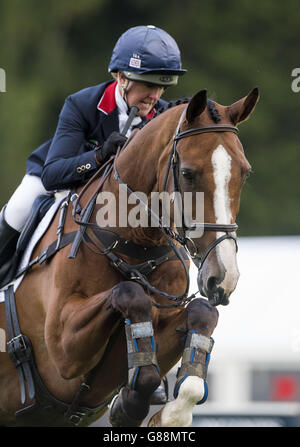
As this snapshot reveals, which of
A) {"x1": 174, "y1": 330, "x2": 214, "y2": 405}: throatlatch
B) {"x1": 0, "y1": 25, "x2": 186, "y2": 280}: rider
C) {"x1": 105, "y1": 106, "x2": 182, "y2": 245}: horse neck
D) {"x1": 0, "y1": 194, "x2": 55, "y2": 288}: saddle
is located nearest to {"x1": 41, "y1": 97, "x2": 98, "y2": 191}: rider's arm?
{"x1": 0, "y1": 25, "x2": 186, "y2": 280}: rider

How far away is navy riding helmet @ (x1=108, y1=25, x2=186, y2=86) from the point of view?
16.0 ft

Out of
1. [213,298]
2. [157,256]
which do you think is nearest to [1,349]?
[157,256]

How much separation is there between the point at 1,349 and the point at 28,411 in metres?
0.40

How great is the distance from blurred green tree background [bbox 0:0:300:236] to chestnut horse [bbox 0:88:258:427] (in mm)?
11979

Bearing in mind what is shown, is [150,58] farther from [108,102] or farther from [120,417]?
[120,417]

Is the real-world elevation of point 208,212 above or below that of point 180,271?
above

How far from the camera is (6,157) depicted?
17.1 metres

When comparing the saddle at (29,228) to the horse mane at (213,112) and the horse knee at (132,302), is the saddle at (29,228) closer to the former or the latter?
the horse knee at (132,302)

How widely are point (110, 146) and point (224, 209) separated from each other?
1.08 meters

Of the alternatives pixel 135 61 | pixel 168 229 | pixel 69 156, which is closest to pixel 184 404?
pixel 168 229

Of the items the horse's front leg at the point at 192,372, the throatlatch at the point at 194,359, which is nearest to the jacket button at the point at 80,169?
the horse's front leg at the point at 192,372

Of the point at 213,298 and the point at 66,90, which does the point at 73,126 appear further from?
the point at 66,90

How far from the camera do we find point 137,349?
4172 mm

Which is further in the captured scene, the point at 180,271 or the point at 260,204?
the point at 260,204
